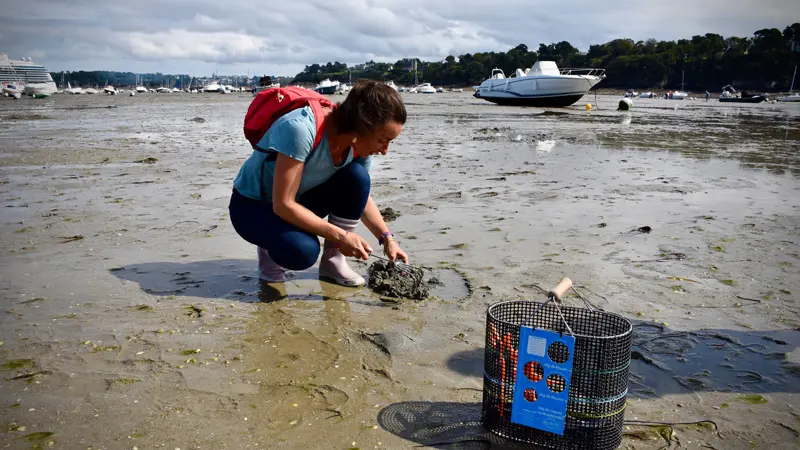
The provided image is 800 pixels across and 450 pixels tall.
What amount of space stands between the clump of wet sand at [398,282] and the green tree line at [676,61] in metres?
95.4

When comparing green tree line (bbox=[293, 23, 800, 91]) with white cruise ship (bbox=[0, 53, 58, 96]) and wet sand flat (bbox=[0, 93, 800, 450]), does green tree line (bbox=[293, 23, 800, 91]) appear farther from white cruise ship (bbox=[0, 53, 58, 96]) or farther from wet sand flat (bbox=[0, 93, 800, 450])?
wet sand flat (bbox=[0, 93, 800, 450])

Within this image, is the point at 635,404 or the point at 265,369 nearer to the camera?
the point at 635,404

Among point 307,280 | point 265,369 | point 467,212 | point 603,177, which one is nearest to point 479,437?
point 265,369

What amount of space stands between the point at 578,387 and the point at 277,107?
215 cm

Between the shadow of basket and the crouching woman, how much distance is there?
41.3 inches

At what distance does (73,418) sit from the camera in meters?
2.11

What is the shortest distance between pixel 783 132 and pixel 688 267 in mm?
16051

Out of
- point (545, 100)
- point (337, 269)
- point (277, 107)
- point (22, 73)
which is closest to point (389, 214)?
point (337, 269)

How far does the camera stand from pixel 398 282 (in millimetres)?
3602

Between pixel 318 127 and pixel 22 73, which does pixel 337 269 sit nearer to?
pixel 318 127

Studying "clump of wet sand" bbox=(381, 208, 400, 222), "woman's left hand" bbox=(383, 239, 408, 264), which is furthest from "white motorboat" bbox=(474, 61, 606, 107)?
"woman's left hand" bbox=(383, 239, 408, 264)

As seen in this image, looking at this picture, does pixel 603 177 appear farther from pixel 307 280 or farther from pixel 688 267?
pixel 307 280

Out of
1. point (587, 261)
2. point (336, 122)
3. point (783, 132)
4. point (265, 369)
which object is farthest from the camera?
point (783, 132)

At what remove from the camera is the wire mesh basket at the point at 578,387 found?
1.91 m
